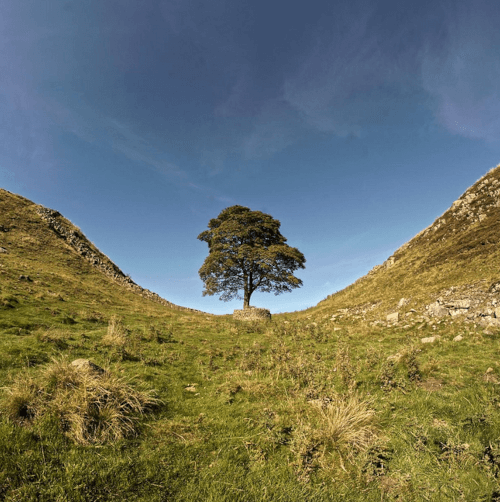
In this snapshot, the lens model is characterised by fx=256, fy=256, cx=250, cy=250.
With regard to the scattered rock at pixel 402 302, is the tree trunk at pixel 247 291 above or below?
above

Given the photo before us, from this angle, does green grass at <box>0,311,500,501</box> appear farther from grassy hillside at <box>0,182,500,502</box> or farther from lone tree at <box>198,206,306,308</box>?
lone tree at <box>198,206,306,308</box>

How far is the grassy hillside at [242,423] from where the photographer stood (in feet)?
13.0

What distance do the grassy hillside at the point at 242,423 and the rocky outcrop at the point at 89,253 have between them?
84.0ft

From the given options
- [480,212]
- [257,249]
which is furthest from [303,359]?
[480,212]

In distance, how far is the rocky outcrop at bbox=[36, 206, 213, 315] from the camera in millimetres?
35281

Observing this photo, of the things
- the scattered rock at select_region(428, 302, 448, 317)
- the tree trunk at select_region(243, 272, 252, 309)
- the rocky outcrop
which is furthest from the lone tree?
the scattered rock at select_region(428, 302, 448, 317)

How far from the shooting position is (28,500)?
3232 millimetres

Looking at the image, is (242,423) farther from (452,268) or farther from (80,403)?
(452,268)

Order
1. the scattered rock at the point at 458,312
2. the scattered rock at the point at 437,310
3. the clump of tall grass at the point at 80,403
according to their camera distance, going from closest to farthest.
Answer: the clump of tall grass at the point at 80,403, the scattered rock at the point at 458,312, the scattered rock at the point at 437,310

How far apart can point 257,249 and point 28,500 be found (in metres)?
27.8

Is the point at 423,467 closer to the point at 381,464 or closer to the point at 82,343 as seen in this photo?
the point at 381,464

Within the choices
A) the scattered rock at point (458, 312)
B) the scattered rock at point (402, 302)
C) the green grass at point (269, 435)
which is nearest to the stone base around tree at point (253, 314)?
the scattered rock at point (402, 302)

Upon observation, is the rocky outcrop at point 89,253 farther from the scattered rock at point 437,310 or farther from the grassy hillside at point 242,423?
the scattered rock at point 437,310

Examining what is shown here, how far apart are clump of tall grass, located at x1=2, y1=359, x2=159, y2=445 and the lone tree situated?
24.3m
